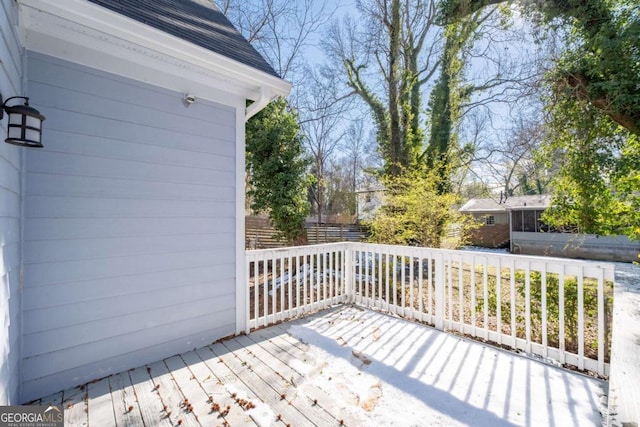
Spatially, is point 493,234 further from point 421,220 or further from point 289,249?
point 289,249

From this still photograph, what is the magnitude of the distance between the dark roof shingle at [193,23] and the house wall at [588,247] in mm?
15025

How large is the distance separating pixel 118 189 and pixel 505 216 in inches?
900

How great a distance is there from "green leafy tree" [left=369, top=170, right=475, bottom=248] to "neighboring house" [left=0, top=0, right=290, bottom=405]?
4.16 meters

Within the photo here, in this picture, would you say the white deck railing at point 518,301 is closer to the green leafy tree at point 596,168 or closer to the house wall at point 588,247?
the green leafy tree at point 596,168

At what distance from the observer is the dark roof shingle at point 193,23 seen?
2502 mm

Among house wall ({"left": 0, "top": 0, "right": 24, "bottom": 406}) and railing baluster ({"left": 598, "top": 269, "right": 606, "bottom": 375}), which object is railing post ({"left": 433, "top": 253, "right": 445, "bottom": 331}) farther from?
house wall ({"left": 0, "top": 0, "right": 24, "bottom": 406})

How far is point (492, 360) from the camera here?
9.45 feet

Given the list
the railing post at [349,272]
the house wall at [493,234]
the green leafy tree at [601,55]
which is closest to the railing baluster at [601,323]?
the green leafy tree at [601,55]

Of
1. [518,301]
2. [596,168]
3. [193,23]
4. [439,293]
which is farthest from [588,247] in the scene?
[193,23]

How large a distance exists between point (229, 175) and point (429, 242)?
498 cm

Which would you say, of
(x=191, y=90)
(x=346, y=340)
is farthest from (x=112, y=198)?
(x=346, y=340)

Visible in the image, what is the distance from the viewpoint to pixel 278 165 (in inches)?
307

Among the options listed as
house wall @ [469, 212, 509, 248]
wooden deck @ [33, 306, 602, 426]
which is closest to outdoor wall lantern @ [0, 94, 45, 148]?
wooden deck @ [33, 306, 602, 426]

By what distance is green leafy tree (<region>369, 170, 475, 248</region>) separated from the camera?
6512mm
